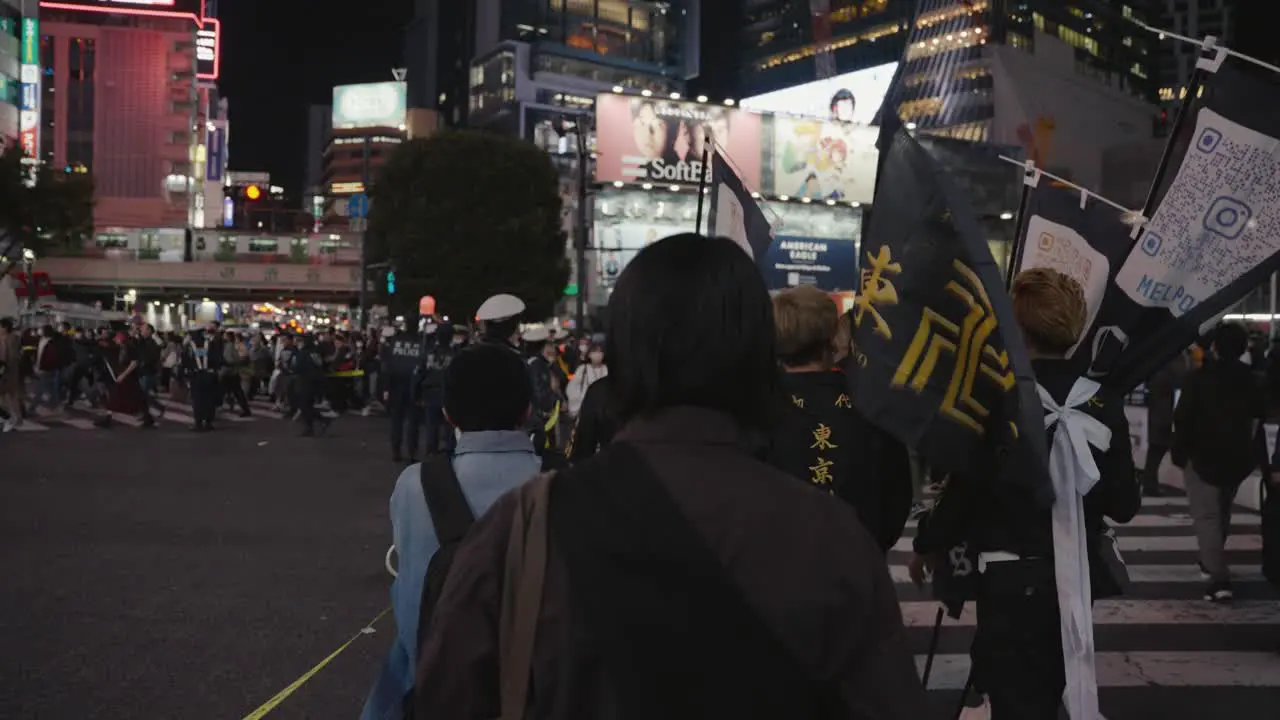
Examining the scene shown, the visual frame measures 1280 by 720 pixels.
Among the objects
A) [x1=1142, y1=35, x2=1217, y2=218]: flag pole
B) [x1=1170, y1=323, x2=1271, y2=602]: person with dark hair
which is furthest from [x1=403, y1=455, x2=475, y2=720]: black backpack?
[x1=1170, y1=323, x2=1271, y2=602]: person with dark hair

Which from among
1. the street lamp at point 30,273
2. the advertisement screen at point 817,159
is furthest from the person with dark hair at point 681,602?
the advertisement screen at point 817,159

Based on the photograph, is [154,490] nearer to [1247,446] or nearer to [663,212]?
[1247,446]

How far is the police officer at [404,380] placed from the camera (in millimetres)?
14734

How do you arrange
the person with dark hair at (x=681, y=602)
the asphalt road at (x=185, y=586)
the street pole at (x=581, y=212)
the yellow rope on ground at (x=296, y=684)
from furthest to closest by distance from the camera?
the street pole at (x=581, y=212)
the asphalt road at (x=185, y=586)
the yellow rope on ground at (x=296, y=684)
the person with dark hair at (x=681, y=602)

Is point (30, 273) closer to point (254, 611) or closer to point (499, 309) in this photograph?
point (499, 309)

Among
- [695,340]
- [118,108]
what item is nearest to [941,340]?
[695,340]

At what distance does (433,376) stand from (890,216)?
9902 mm

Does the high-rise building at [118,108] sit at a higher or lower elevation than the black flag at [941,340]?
higher

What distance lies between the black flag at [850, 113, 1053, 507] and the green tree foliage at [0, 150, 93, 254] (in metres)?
48.5

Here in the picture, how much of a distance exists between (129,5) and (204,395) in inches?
4293

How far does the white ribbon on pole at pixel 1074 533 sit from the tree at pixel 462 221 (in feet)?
138

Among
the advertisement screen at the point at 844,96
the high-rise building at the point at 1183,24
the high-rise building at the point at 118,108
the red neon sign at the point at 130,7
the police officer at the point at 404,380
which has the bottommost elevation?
the police officer at the point at 404,380

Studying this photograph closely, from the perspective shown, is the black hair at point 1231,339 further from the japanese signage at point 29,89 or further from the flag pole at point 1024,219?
the japanese signage at point 29,89

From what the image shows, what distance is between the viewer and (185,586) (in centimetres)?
722
